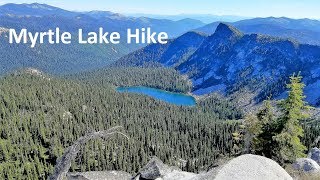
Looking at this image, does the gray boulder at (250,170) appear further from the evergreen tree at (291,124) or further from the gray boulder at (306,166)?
the evergreen tree at (291,124)

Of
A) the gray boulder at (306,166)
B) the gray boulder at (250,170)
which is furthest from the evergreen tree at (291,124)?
the gray boulder at (250,170)

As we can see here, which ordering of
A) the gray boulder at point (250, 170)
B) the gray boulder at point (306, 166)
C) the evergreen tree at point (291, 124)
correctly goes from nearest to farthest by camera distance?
the gray boulder at point (250, 170)
the gray boulder at point (306, 166)
the evergreen tree at point (291, 124)

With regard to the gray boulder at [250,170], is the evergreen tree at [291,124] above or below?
below

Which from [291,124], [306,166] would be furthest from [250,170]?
[291,124]

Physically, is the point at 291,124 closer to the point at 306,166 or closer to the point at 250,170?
the point at 306,166

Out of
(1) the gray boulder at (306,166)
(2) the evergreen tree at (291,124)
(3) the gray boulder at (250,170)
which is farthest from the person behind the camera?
(2) the evergreen tree at (291,124)

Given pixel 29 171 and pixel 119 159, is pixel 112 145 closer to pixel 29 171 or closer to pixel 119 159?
pixel 119 159

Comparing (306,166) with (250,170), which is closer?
(250,170)

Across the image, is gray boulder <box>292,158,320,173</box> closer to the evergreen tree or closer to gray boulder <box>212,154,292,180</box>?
the evergreen tree

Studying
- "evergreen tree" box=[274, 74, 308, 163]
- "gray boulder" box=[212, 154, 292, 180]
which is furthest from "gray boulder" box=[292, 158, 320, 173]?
"gray boulder" box=[212, 154, 292, 180]
